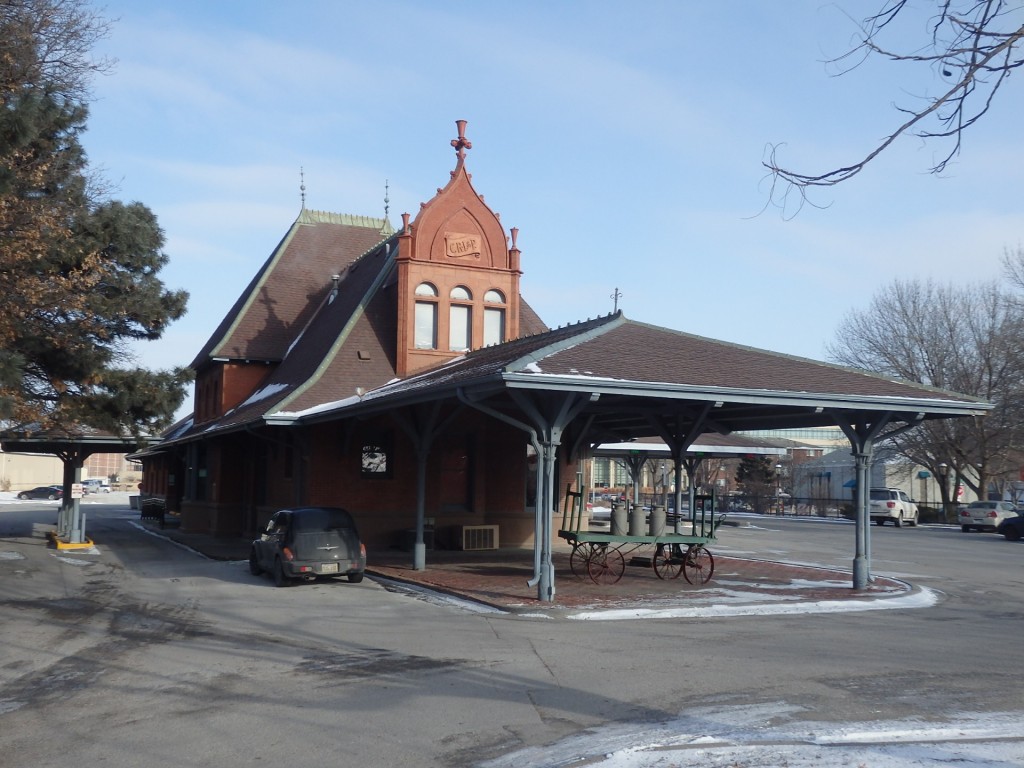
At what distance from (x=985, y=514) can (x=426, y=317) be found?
2951 cm

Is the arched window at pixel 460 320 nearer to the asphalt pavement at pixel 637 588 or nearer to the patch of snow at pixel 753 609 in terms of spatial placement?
the asphalt pavement at pixel 637 588

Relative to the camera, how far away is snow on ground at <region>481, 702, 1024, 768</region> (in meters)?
6.53

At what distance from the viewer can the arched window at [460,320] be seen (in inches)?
1045

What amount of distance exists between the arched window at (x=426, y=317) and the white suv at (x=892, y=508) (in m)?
29.9

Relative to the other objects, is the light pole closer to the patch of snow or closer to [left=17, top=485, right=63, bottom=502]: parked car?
the patch of snow

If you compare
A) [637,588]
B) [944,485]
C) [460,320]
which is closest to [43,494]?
[460,320]

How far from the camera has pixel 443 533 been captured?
25.1 metres

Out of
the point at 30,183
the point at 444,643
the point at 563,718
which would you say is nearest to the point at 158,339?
the point at 30,183

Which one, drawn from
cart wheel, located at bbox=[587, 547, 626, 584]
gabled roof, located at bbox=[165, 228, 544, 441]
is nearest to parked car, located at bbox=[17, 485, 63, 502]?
gabled roof, located at bbox=[165, 228, 544, 441]

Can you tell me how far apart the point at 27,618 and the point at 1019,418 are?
1696 inches

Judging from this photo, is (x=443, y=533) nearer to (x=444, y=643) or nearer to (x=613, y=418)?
(x=613, y=418)

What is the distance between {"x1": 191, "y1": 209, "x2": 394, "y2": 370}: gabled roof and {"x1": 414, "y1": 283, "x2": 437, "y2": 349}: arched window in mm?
7608

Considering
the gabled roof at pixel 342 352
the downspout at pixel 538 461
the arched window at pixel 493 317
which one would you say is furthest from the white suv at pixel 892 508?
the downspout at pixel 538 461

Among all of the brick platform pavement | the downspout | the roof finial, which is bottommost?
the brick platform pavement
